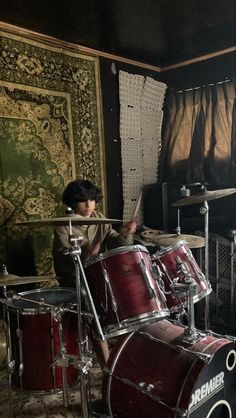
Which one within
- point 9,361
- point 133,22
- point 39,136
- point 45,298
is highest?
point 133,22

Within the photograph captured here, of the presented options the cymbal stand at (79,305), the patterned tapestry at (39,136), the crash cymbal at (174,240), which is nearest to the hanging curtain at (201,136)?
the patterned tapestry at (39,136)

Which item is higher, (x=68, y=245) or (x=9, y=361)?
(x=68, y=245)

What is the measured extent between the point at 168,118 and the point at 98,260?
239 cm

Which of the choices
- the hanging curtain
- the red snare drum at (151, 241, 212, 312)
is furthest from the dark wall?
the red snare drum at (151, 241, 212, 312)

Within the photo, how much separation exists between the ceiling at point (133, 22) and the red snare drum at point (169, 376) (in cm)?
212

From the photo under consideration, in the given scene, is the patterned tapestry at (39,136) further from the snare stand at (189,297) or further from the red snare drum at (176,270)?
the snare stand at (189,297)

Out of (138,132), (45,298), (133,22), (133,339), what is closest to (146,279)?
(133,339)

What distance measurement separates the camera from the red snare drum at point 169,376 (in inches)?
62.1

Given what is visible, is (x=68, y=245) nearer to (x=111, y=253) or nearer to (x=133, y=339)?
(x=111, y=253)

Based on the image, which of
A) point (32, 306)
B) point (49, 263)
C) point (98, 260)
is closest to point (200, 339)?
point (98, 260)

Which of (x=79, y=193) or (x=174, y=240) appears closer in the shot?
(x=174, y=240)

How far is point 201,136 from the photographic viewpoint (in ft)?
11.4

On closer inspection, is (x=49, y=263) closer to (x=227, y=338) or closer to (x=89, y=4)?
(x=227, y=338)

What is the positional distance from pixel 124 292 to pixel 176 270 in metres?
0.42
